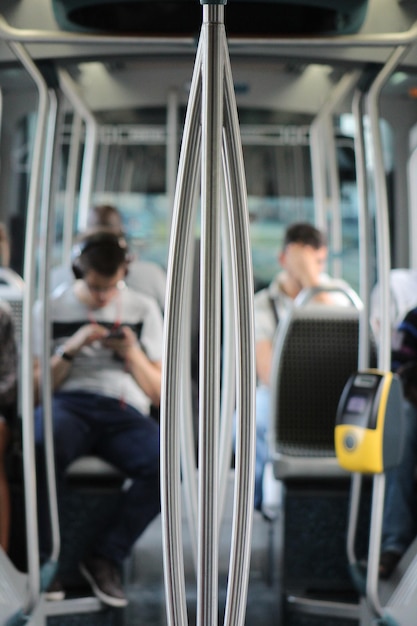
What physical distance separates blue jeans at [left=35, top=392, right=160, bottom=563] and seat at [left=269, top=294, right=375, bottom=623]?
43cm

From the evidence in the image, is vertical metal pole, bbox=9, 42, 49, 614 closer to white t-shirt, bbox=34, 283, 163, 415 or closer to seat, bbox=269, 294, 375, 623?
white t-shirt, bbox=34, 283, 163, 415

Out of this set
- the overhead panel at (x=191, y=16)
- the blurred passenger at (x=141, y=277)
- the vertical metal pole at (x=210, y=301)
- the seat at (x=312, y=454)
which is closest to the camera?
the vertical metal pole at (x=210, y=301)

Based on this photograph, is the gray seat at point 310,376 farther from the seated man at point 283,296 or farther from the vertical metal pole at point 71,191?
the vertical metal pole at point 71,191

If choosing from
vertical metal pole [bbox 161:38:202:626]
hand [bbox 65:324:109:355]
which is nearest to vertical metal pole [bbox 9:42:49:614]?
hand [bbox 65:324:109:355]

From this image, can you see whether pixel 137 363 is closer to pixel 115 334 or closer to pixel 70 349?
pixel 115 334

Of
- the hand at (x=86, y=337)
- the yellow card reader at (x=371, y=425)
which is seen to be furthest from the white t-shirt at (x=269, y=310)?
the yellow card reader at (x=371, y=425)

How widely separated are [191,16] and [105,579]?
1.74m

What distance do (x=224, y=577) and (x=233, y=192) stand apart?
2128 millimetres

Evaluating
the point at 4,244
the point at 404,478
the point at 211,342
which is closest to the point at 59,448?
the point at 4,244

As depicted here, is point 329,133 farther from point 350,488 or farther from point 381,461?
point 381,461

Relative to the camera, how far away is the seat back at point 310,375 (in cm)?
329

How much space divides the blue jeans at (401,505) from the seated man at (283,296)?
28.1 inches

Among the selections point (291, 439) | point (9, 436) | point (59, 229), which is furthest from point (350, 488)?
point (59, 229)

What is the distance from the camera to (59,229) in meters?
5.04
